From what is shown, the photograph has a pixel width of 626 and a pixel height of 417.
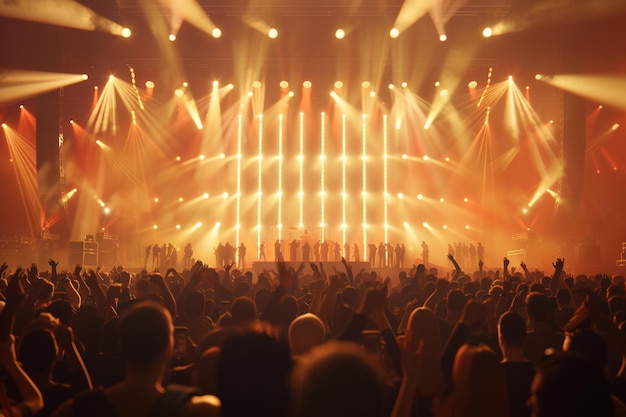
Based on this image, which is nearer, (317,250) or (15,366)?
(15,366)

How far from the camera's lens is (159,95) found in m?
31.1

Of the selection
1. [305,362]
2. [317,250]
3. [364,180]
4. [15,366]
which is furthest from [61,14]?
[305,362]

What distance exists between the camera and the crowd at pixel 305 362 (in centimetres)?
195

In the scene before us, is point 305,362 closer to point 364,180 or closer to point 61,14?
point 61,14

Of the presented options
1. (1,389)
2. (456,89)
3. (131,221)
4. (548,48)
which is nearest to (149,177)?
(131,221)

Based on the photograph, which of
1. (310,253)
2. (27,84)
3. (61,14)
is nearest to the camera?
(61,14)

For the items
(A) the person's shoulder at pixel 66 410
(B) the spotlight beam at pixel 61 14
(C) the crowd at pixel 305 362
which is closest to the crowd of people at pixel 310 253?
(B) the spotlight beam at pixel 61 14

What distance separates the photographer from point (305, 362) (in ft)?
6.49

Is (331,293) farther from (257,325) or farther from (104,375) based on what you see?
(257,325)

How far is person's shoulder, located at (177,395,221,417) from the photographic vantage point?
2270mm

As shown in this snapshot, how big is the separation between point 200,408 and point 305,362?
1.78 ft

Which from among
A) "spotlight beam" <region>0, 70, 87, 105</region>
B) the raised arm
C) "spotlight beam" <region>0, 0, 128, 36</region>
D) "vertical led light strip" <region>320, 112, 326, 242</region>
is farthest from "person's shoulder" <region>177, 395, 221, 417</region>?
"vertical led light strip" <region>320, 112, 326, 242</region>

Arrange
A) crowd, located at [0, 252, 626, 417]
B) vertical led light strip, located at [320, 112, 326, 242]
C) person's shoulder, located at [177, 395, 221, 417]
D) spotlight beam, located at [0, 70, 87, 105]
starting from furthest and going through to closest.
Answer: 1. vertical led light strip, located at [320, 112, 326, 242]
2. spotlight beam, located at [0, 70, 87, 105]
3. person's shoulder, located at [177, 395, 221, 417]
4. crowd, located at [0, 252, 626, 417]

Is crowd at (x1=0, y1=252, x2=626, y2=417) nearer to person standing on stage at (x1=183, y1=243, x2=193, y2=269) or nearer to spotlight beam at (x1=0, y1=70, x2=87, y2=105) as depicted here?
spotlight beam at (x1=0, y1=70, x2=87, y2=105)
